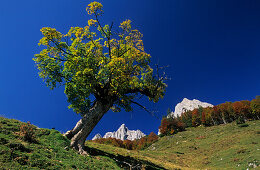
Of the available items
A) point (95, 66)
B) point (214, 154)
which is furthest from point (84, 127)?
point (214, 154)

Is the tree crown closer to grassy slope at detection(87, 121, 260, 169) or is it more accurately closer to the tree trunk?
the tree trunk

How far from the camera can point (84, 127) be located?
13.7 m

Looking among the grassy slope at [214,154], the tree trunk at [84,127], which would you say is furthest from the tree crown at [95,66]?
the grassy slope at [214,154]

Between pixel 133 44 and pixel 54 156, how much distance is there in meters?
12.4

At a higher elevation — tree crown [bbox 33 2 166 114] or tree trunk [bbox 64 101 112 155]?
tree crown [bbox 33 2 166 114]

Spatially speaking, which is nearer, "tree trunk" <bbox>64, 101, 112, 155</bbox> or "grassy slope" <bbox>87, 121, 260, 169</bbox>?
"tree trunk" <bbox>64, 101, 112, 155</bbox>

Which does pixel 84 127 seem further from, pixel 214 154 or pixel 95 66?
pixel 214 154

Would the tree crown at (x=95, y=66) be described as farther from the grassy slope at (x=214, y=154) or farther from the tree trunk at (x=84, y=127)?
the grassy slope at (x=214, y=154)

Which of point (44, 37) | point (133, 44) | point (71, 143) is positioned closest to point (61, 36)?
point (44, 37)

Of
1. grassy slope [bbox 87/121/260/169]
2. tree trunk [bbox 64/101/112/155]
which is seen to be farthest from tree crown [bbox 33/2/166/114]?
grassy slope [bbox 87/121/260/169]

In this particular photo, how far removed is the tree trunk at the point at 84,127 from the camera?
13.3m

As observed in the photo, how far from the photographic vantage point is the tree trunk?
43.8 ft

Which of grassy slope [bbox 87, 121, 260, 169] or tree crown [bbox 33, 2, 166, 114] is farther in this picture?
grassy slope [bbox 87, 121, 260, 169]

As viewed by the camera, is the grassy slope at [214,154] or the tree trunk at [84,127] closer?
the tree trunk at [84,127]
